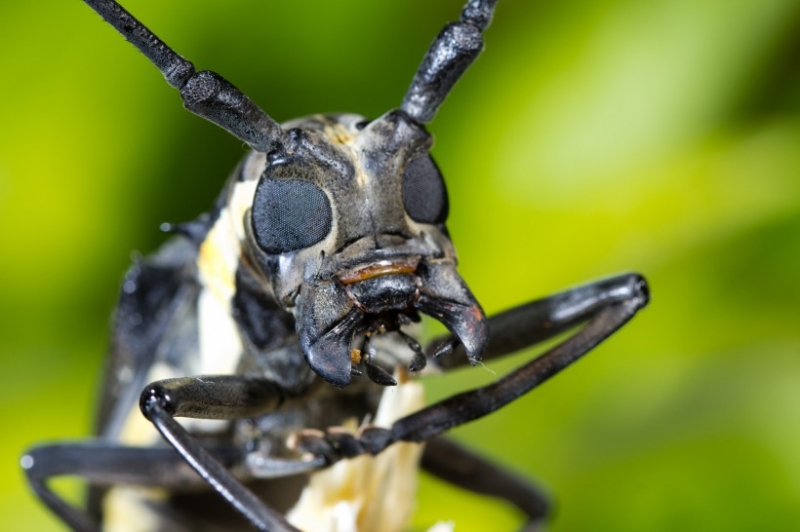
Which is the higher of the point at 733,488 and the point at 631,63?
the point at 631,63

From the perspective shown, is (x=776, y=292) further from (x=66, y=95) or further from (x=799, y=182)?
(x=66, y=95)

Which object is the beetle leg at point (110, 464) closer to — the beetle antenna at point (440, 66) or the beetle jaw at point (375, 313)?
the beetle jaw at point (375, 313)

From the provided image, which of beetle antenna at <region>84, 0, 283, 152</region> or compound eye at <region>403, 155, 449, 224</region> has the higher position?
beetle antenna at <region>84, 0, 283, 152</region>

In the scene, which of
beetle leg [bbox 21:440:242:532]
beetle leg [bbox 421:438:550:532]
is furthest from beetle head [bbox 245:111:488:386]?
beetle leg [bbox 421:438:550:532]

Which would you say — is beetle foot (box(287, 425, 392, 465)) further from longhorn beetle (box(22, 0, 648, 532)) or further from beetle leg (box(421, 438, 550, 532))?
beetle leg (box(421, 438, 550, 532))

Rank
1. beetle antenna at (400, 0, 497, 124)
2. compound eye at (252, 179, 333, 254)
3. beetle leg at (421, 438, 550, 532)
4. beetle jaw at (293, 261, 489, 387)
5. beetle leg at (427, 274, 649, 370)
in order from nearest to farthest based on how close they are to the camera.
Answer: beetle jaw at (293, 261, 489, 387) → compound eye at (252, 179, 333, 254) → beetle antenna at (400, 0, 497, 124) → beetle leg at (427, 274, 649, 370) → beetle leg at (421, 438, 550, 532)

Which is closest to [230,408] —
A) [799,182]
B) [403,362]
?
[403,362]

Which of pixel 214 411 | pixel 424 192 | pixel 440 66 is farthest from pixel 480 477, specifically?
pixel 440 66
